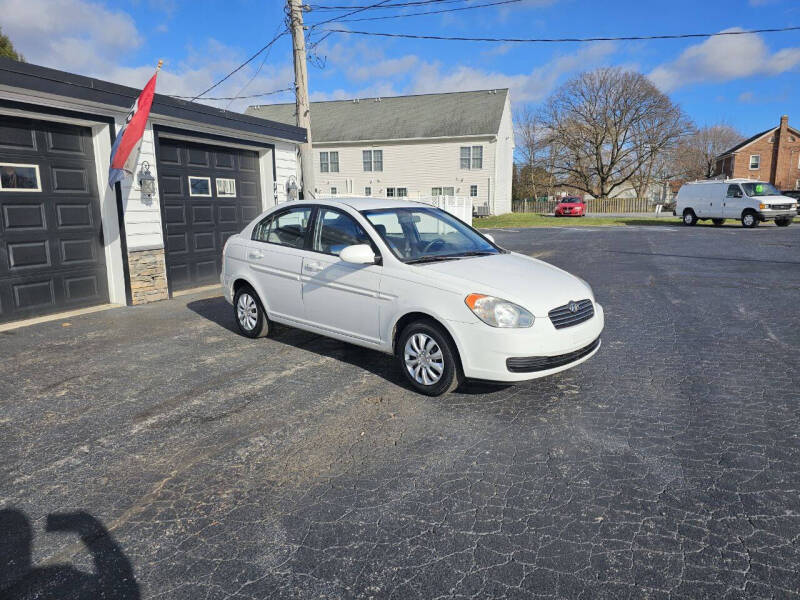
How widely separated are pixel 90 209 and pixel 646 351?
319 inches

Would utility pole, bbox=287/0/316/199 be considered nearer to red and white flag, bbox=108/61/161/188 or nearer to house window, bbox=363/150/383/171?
red and white flag, bbox=108/61/161/188

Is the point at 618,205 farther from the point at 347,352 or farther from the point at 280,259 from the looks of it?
the point at 280,259

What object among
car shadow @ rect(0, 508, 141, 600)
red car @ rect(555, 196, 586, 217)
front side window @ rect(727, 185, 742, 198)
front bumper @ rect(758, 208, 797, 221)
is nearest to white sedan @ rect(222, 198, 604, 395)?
car shadow @ rect(0, 508, 141, 600)

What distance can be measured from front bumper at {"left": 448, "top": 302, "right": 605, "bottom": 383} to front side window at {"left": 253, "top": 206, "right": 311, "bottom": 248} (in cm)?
231

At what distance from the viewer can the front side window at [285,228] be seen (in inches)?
227

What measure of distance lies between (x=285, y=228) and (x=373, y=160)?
108 feet

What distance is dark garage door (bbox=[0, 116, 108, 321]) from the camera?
23.9 feet

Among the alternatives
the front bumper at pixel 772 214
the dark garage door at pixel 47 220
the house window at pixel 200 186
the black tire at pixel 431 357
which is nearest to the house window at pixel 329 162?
the front bumper at pixel 772 214

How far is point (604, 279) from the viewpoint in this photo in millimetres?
10812

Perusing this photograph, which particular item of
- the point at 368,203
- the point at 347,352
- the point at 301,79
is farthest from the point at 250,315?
the point at 301,79

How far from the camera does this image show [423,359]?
4508 mm

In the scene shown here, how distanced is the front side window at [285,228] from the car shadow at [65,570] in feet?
11.4

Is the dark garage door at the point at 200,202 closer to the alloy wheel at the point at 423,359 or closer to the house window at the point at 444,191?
the alloy wheel at the point at 423,359

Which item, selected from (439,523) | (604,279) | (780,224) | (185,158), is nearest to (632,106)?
(780,224)
